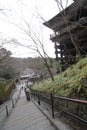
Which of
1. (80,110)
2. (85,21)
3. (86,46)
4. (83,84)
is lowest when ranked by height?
(80,110)

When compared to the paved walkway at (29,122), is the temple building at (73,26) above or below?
above

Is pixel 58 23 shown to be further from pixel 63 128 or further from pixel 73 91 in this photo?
pixel 63 128

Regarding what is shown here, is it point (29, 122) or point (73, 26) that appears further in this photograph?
point (73, 26)

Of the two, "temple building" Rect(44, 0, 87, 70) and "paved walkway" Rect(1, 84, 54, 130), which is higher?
"temple building" Rect(44, 0, 87, 70)

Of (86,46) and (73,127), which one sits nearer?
(73,127)

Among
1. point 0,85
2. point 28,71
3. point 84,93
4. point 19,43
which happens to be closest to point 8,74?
point 0,85

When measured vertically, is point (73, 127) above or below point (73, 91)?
below

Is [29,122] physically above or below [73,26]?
below

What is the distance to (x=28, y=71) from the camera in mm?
97750

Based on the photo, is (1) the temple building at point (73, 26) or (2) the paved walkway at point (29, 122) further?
(1) the temple building at point (73, 26)

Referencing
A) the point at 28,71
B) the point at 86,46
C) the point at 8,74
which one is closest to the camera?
the point at 86,46

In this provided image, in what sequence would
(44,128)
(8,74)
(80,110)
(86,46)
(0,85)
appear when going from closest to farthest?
(80,110)
(44,128)
(86,46)
(0,85)
(8,74)

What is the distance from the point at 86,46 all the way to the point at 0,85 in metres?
15.7

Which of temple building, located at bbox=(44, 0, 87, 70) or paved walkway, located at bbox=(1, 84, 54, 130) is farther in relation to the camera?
temple building, located at bbox=(44, 0, 87, 70)
